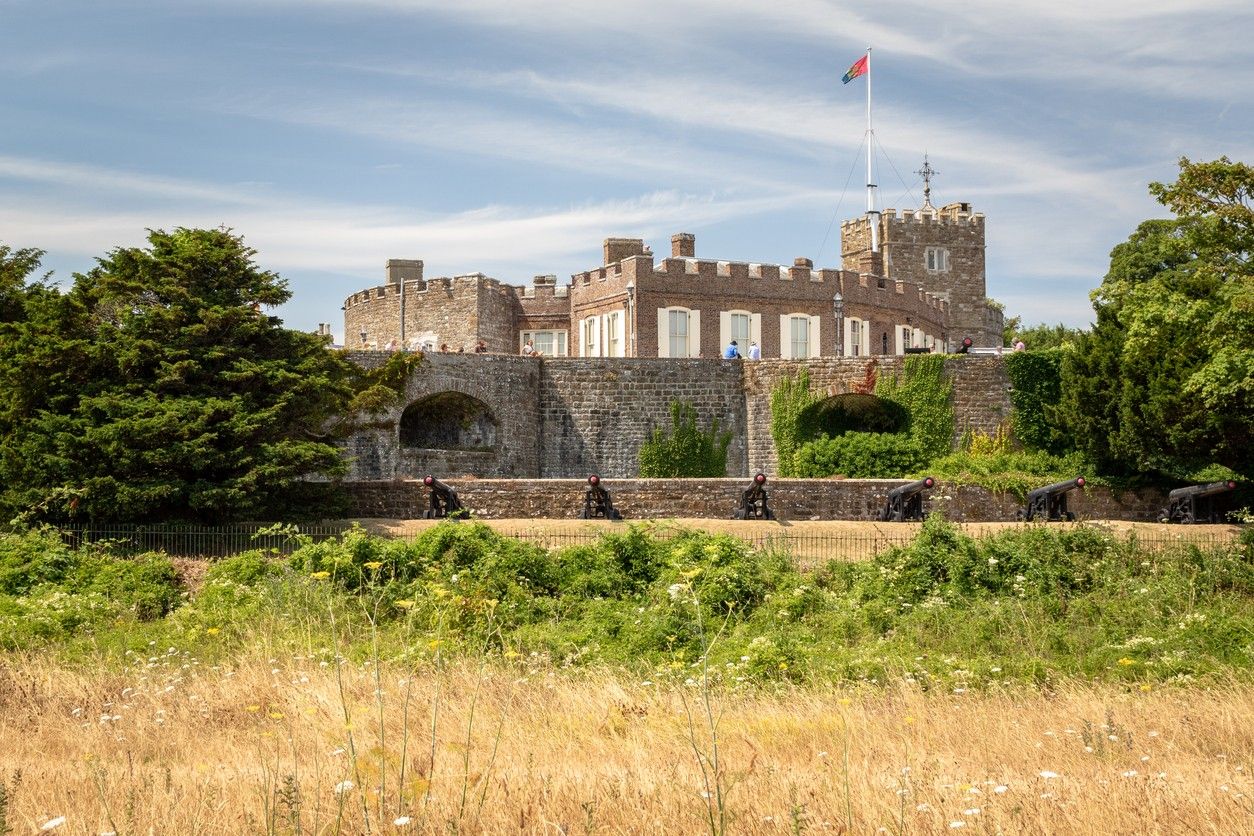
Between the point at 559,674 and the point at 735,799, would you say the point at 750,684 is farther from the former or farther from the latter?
the point at 735,799

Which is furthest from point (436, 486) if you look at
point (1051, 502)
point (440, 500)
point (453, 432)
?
point (1051, 502)

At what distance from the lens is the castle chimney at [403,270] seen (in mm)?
39875

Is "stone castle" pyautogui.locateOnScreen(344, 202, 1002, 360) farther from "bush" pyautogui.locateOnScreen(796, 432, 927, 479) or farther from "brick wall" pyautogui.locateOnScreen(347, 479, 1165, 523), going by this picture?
"brick wall" pyautogui.locateOnScreen(347, 479, 1165, 523)

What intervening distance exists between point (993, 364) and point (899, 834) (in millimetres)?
24932

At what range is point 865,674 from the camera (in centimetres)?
1112

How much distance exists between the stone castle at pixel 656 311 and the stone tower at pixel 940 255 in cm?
363

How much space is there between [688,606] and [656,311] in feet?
70.6

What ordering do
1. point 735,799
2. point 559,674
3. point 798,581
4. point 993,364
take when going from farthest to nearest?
point 993,364
point 798,581
point 559,674
point 735,799

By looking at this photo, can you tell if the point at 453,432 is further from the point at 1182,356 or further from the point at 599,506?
the point at 1182,356

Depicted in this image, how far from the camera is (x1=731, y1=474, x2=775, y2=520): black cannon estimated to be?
2127 cm

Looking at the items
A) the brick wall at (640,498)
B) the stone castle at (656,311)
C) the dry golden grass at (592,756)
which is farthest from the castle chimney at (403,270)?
the dry golden grass at (592,756)

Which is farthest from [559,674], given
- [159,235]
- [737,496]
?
[159,235]

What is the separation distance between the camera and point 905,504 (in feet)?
71.0

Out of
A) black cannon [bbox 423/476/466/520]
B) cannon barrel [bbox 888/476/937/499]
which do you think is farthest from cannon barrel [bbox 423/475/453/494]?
cannon barrel [bbox 888/476/937/499]
